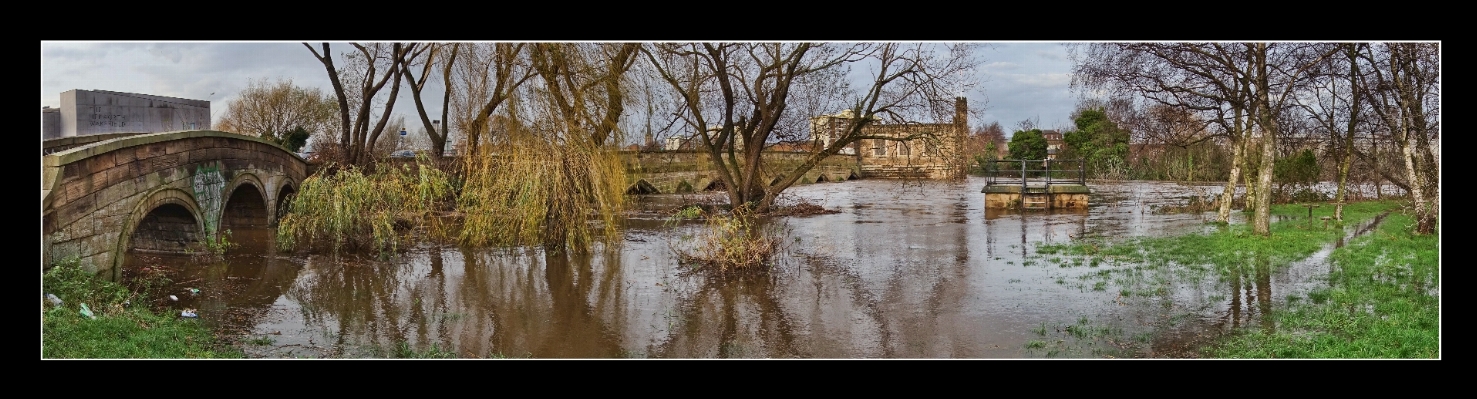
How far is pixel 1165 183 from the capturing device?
38.8ft

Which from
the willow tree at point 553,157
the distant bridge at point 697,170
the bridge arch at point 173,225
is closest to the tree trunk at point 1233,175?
the distant bridge at point 697,170

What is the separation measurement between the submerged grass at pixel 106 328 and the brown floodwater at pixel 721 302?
0.31 meters

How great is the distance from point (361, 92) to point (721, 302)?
33.0ft

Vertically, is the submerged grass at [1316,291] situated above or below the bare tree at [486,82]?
below

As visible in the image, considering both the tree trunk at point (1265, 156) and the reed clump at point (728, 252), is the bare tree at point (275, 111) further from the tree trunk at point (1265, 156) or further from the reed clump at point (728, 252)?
the tree trunk at point (1265, 156)

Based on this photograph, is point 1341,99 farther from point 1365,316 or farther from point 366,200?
point 366,200

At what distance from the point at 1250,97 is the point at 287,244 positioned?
36.7 feet

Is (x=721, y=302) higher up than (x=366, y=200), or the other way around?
(x=366, y=200)

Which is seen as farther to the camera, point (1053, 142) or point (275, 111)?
point (1053, 142)

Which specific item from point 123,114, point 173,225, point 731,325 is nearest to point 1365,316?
point 731,325

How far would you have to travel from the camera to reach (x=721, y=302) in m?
7.96

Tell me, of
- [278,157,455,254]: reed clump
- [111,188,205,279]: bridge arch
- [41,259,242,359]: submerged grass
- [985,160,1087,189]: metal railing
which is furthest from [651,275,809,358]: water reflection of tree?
[985,160,1087,189]: metal railing

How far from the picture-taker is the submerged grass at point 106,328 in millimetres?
5848

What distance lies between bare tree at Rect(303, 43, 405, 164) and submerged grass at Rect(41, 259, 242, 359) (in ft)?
24.2
